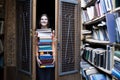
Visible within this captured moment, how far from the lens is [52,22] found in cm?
352

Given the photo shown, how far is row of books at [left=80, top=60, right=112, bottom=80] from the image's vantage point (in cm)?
286

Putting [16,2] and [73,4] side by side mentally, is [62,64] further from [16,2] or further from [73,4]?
[16,2]

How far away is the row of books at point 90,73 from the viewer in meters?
2.86

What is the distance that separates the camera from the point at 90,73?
319cm

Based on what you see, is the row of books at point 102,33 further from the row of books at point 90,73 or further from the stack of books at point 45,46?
the stack of books at point 45,46

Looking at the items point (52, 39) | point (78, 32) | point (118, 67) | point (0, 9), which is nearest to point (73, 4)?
point (78, 32)

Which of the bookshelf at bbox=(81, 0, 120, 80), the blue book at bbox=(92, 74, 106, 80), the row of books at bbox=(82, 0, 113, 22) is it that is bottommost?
the blue book at bbox=(92, 74, 106, 80)

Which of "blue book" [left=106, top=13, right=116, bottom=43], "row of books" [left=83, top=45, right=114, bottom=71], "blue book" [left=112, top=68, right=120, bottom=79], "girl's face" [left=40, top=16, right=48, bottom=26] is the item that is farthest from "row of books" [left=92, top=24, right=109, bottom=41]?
"girl's face" [left=40, top=16, right=48, bottom=26]

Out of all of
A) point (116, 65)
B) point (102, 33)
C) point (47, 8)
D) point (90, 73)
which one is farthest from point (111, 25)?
point (47, 8)

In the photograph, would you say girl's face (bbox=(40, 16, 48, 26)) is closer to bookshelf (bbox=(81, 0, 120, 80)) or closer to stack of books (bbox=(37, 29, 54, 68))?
stack of books (bbox=(37, 29, 54, 68))

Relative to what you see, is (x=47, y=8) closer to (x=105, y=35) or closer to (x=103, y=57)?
(x=105, y=35)

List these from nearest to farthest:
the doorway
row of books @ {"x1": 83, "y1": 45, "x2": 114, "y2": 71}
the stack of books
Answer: row of books @ {"x1": 83, "y1": 45, "x2": 114, "y2": 71} → the stack of books → the doorway

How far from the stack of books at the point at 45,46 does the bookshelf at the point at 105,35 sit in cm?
60

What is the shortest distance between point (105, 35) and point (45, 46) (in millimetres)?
825
